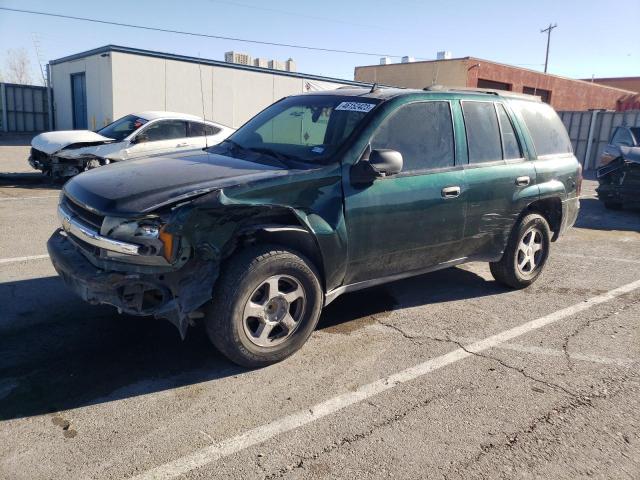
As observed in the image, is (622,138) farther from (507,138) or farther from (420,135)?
(420,135)

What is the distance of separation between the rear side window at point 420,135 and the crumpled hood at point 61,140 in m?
8.46

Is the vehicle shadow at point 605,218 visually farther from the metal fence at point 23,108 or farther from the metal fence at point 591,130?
the metal fence at point 23,108

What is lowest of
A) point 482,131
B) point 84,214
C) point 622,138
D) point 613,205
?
point 613,205

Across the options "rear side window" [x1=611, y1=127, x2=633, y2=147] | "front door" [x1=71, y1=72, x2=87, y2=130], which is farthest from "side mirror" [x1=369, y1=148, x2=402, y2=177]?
"front door" [x1=71, y1=72, x2=87, y2=130]

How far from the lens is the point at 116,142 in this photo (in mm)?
11125

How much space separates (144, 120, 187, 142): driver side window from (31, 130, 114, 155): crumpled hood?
79 cm

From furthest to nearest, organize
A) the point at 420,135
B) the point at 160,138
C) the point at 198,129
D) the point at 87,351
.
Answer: the point at 198,129 → the point at 160,138 → the point at 420,135 → the point at 87,351

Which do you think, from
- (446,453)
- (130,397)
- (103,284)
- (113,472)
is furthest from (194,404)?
(446,453)

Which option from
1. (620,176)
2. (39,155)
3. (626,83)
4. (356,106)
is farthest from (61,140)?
(626,83)

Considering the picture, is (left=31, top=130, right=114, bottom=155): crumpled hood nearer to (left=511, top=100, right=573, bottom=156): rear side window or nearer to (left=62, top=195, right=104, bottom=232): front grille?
(left=62, top=195, right=104, bottom=232): front grille

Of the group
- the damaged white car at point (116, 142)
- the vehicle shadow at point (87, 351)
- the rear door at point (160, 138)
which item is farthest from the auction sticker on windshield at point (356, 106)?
the rear door at point (160, 138)

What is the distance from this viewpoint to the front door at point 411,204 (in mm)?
4051

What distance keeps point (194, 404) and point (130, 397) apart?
0.39 m

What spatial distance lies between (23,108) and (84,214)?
2793 centimetres
